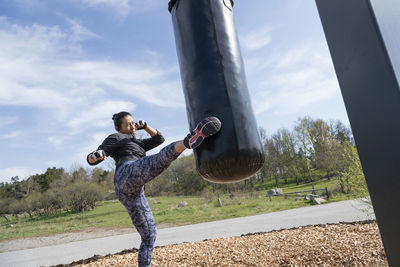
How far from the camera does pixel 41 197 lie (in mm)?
21344

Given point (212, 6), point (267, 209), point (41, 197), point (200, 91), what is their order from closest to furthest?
1. point (200, 91)
2. point (212, 6)
3. point (267, 209)
4. point (41, 197)

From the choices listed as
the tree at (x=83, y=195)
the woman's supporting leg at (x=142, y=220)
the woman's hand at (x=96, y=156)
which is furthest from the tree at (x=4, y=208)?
the woman's hand at (x=96, y=156)

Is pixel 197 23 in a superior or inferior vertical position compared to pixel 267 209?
superior

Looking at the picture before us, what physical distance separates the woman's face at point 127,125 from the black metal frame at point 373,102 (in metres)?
1.91

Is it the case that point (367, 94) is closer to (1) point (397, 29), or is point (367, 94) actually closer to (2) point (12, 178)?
(1) point (397, 29)

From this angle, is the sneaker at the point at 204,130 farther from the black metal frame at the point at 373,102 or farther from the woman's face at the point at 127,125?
the woman's face at the point at 127,125

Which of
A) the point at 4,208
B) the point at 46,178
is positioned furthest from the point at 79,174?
the point at 4,208

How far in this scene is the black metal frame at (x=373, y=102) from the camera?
1.20 meters

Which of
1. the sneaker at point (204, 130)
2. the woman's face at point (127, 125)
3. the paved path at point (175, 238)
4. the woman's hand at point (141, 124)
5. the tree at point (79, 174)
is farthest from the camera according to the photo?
the tree at point (79, 174)

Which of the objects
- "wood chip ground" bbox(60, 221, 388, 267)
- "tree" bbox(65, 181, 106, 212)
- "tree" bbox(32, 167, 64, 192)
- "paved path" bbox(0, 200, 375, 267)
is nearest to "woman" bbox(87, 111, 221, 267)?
"wood chip ground" bbox(60, 221, 388, 267)

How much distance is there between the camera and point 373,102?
1.28 m

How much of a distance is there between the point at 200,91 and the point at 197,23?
526 millimetres

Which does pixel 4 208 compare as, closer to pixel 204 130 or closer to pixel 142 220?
pixel 142 220

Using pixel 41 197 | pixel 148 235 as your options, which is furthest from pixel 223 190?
pixel 148 235
